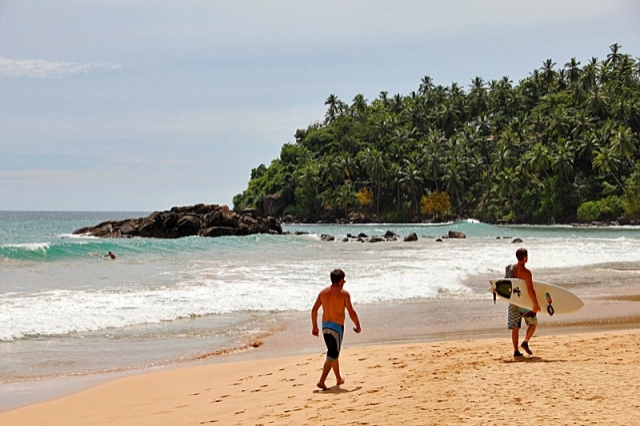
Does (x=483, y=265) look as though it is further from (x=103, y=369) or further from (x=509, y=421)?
(x=509, y=421)

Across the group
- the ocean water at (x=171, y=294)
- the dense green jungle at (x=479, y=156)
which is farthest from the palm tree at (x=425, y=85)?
the ocean water at (x=171, y=294)

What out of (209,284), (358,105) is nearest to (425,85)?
(358,105)

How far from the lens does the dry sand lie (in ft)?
19.7

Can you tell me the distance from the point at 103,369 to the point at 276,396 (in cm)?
372

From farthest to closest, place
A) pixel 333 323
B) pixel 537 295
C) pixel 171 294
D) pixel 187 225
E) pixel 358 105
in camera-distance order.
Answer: pixel 358 105, pixel 187 225, pixel 171 294, pixel 537 295, pixel 333 323

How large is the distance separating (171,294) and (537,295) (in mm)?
10235

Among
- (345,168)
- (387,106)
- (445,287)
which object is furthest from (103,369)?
(387,106)

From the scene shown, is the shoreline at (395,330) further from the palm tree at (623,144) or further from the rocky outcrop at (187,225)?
the palm tree at (623,144)

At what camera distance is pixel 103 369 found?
10.1m

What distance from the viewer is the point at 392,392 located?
278 inches

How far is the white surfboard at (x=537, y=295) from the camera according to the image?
9.27m

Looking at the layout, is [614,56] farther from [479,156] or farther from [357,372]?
[357,372]

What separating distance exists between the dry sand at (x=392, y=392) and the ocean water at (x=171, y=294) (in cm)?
199

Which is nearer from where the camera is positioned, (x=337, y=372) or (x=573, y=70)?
(x=337, y=372)
